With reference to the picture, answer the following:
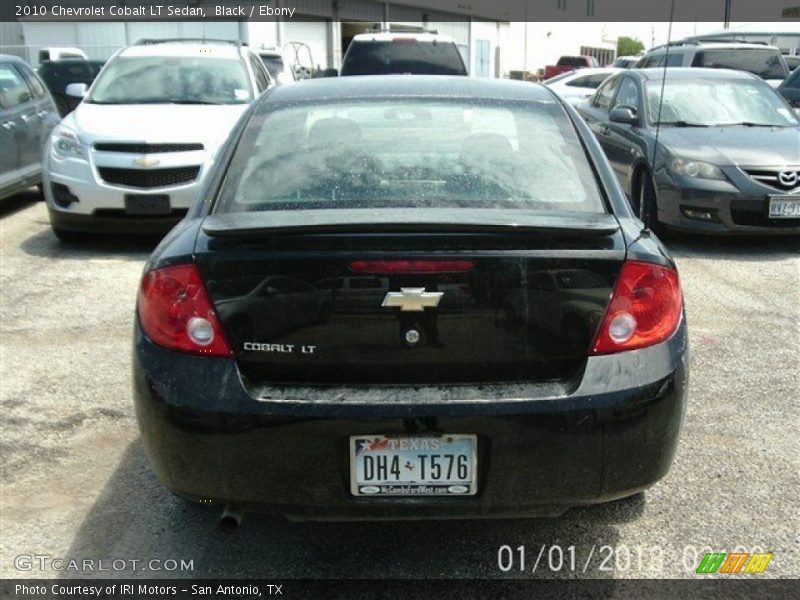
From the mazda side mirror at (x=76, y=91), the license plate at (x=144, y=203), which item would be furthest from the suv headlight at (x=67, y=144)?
the mazda side mirror at (x=76, y=91)

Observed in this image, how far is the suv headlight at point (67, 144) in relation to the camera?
26.6ft

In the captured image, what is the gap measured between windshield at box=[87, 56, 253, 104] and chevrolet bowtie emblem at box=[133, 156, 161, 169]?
45.5 inches

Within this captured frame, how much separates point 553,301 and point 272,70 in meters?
13.2

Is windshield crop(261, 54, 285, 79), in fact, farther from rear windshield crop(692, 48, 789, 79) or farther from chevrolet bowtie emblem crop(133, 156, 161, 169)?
chevrolet bowtie emblem crop(133, 156, 161, 169)

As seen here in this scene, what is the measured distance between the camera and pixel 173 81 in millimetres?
9203

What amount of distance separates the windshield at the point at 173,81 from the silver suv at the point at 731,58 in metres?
8.22

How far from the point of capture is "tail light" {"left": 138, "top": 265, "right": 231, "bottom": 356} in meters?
2.78

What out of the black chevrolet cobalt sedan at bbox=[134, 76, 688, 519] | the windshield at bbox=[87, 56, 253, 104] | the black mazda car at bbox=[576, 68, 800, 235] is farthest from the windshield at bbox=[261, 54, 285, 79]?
the black chevrolet cobalt sedan at bbox=[134, 76, 688, 519]

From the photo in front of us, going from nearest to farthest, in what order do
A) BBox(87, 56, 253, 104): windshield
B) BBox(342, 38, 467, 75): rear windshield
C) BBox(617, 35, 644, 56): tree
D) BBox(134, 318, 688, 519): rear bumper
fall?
1. BBox(134, 318, 688, 519): rear bumper
2. BBox(87, 56, 253, 104): windshield
3. BBox(342, 38, 467, 75): rear windshield
4. BBox(617, 35, 644, 56): tree

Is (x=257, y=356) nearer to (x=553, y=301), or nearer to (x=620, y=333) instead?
(x=553, y=301)

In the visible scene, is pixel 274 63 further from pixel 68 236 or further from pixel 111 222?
pixel 111 222

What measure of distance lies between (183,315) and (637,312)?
1.38 meters

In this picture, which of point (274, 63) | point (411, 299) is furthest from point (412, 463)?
point (274, 63)

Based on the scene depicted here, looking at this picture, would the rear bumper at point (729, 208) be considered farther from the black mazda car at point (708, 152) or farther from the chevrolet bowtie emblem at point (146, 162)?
the chevrolet bowtie emblem at point (146, 162)
